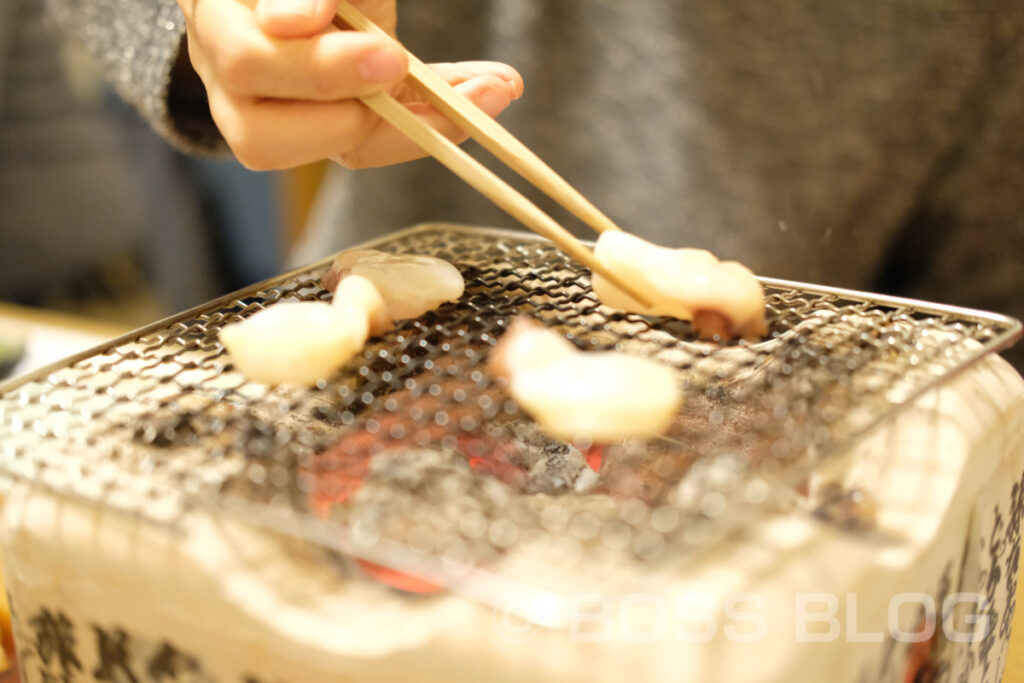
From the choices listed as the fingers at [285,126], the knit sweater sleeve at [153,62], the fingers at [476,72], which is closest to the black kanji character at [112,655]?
the fingers at [285,126]

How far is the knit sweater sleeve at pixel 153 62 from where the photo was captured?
1.48 meters

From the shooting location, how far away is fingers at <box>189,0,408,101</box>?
0.83 meters

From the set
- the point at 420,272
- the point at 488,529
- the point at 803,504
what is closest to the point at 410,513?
the point at 488,529

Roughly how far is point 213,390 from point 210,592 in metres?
0.23

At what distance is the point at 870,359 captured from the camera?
0.81m

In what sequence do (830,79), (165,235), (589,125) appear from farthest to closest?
(165,235) < (589,125) < (830,79)

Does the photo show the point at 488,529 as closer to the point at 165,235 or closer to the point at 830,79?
the point at 830,79

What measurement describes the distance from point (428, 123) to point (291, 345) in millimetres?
360

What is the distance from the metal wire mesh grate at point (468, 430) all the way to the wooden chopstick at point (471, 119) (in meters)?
0.13

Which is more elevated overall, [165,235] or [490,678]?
[490,678]

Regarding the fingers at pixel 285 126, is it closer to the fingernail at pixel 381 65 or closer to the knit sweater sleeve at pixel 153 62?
the fingernail at pixel 381 65

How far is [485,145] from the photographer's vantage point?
947 mm

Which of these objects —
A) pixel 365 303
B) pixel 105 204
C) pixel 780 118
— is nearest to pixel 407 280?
pixel 365 303

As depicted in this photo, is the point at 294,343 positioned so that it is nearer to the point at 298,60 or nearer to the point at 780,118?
the point at 298,60
